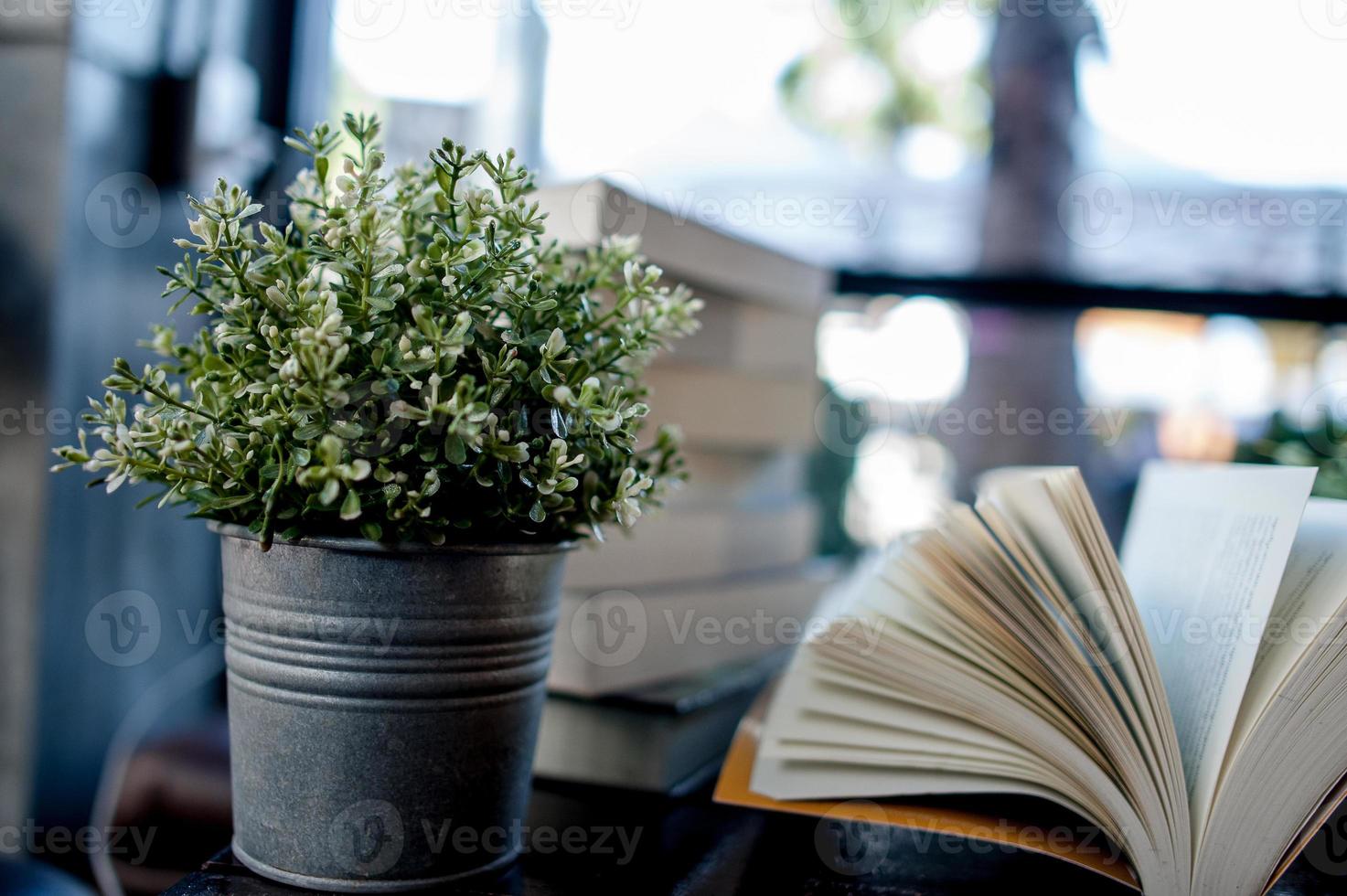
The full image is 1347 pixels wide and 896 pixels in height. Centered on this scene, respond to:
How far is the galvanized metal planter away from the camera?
2.07ft

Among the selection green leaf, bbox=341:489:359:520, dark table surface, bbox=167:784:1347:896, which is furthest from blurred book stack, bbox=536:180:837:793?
A: green leaf, bbox=341:489:359:520

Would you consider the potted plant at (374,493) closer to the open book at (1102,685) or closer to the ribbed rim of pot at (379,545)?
the ribbed rim of pot at (379,545)

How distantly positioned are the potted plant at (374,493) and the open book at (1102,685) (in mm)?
246

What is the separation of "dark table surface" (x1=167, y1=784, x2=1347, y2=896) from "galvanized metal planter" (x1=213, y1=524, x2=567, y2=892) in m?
0.04

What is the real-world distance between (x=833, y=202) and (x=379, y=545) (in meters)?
1.36

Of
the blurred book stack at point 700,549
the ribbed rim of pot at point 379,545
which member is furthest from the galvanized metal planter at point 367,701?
the blurred book stack at point 700,549

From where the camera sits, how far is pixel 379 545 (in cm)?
62

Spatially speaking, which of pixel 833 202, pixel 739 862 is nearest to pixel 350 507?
pixel 739 862

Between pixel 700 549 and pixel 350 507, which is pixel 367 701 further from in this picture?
pixel 700 549

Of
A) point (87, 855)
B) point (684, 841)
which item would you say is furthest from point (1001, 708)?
point (87, 855)

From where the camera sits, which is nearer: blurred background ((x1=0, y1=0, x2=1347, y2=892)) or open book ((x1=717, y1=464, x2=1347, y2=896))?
open book ((x1=717, y1=464, x2=1347, y2=896))

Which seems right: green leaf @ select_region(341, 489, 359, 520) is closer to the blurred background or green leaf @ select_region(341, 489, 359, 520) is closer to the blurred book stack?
the blurred book stack

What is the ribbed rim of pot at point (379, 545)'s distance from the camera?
62 cm

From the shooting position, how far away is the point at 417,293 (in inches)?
26.2
